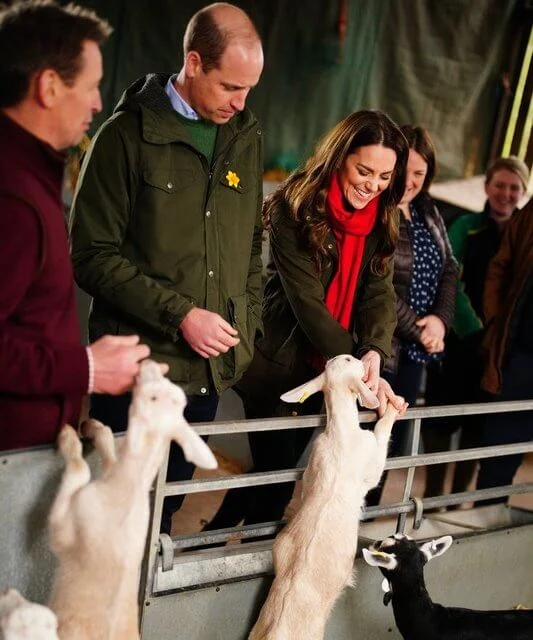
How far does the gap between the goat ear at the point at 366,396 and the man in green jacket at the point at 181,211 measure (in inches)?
13.0

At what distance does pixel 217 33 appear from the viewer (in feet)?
6.84

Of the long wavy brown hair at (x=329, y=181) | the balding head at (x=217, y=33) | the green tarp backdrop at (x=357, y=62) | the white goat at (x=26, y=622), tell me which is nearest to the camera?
the white goat at (x=26, y=622)

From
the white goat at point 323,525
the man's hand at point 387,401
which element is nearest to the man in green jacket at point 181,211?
the white goat at point 323,525

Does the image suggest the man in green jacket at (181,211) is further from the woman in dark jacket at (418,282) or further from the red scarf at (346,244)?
the woman in dark jacket at (418,282)

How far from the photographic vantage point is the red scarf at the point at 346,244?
2.57 metres

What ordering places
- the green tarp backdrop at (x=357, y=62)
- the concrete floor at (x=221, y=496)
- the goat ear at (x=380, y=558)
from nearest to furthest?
the goat ear at (x=380, y=558) → the concrete floor at (x=221, y=496) → the green tarp backdrop at (x=357, y=62)

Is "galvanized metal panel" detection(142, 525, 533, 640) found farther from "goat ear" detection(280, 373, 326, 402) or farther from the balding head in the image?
the balding head

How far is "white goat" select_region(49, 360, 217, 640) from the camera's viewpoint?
1.77m

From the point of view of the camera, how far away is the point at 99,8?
4.12 metres

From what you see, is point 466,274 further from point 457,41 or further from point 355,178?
point 457,41

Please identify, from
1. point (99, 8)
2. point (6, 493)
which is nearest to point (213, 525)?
point (6, 493)

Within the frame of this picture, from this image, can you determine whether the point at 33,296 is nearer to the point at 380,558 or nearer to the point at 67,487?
the point at 67,487

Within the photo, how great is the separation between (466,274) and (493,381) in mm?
594

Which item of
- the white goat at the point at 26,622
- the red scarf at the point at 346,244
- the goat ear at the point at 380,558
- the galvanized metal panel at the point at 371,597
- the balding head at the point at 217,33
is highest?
the balding head at the point at 217,33
